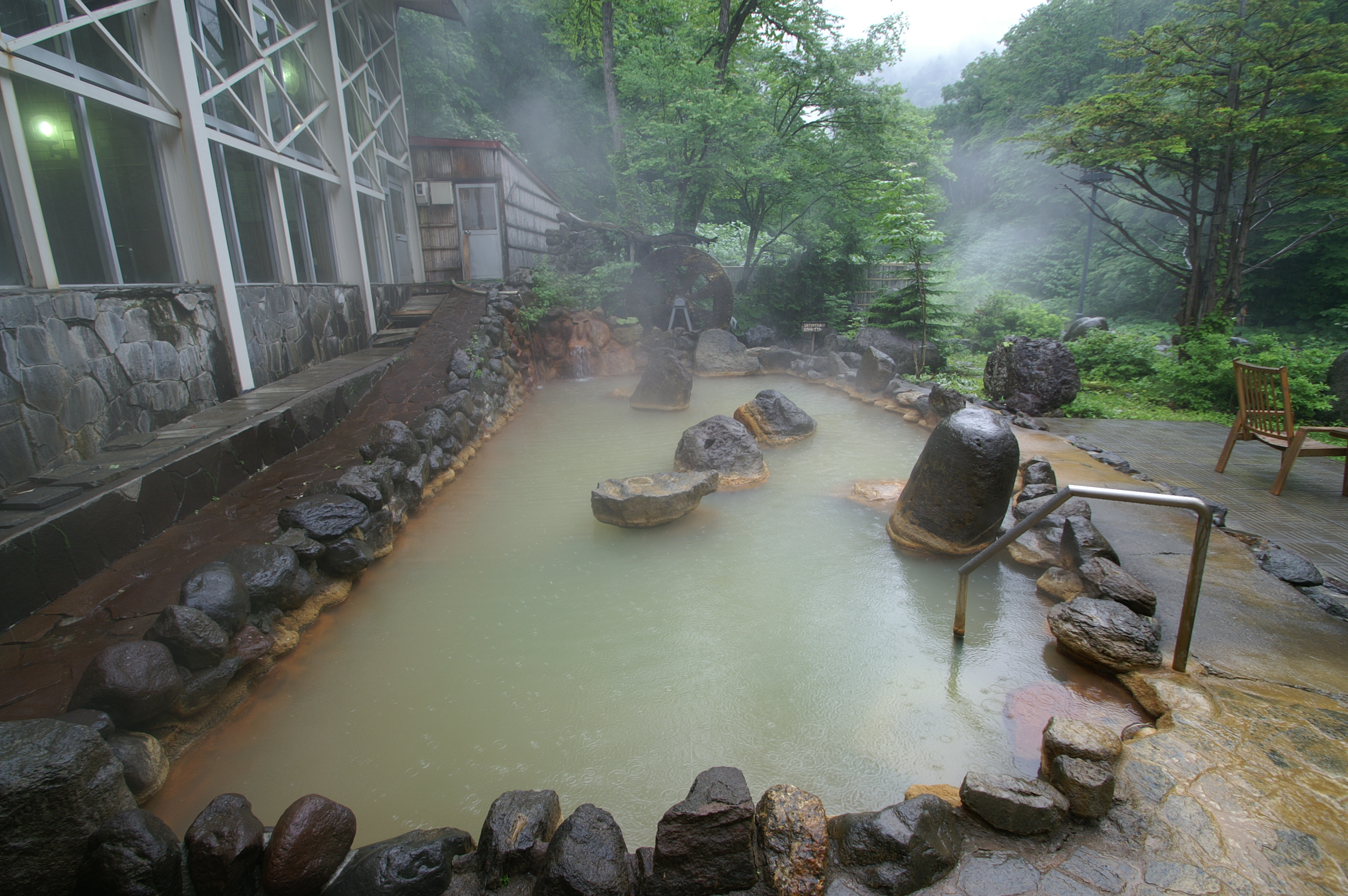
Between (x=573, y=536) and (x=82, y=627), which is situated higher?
(x=82, y=627)

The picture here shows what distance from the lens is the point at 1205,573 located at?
3.64 meters

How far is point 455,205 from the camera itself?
1237cm

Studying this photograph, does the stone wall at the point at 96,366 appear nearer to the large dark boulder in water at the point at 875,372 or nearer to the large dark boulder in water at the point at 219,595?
the large dark boulder in water at the point at 219,595

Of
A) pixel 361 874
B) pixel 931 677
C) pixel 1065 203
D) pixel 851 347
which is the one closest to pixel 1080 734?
pixel 931 677

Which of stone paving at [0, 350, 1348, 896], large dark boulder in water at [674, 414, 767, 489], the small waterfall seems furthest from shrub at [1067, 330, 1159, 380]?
the small waterfall

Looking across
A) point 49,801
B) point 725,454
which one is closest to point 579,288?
point 725,454

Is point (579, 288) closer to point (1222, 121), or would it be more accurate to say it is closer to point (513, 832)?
point (1222, 121)

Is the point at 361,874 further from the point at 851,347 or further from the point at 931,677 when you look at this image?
the point at 851,347

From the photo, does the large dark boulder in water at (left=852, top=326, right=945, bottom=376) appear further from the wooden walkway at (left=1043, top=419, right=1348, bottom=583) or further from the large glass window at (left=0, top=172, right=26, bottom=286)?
the large glass window at (left=0, top=172, right=26, bottom=286)

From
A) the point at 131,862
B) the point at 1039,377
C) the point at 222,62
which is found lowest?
the point at 131,862

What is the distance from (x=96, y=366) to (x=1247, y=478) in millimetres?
9210

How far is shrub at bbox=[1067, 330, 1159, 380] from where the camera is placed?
9500 millimetres

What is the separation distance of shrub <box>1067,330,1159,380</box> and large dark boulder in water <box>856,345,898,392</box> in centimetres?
268

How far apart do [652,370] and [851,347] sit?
5.12 meters
